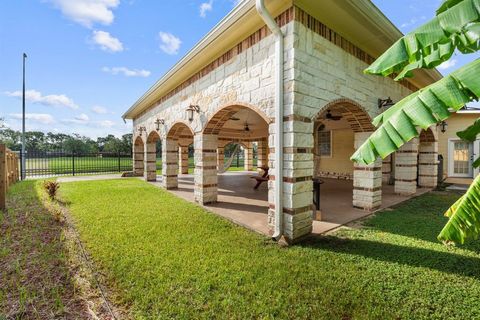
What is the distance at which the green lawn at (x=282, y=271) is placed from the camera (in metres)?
2.48

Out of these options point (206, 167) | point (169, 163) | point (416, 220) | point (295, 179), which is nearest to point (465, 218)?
point (295, 179)

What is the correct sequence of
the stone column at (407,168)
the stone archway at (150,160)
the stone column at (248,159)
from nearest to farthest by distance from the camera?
the stone column at (407,168), the stone archway at (150,160), the stone column at (248,159)

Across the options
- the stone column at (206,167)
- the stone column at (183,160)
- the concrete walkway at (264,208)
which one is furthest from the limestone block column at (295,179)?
the stone column at (183,160)

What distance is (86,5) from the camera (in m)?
4.76

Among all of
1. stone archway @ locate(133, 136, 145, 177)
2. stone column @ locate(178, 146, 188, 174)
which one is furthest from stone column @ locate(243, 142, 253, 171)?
stone archway @ locate(133, 136, 145, 177)

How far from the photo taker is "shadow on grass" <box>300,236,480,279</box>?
3316 mm

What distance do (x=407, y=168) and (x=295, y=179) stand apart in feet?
22.0

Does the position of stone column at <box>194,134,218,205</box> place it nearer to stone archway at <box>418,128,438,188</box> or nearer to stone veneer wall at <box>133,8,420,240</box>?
stone veneer wall at <box>133,8,420,240</box>

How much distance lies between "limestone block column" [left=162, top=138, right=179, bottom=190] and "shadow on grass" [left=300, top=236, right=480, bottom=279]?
7.28 meters

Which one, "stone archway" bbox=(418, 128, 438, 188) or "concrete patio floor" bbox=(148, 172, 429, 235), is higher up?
"stone archway" bbox=(418, 128, 438, 188)

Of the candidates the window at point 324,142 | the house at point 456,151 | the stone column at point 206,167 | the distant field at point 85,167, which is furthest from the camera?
the distant field at point 85,167

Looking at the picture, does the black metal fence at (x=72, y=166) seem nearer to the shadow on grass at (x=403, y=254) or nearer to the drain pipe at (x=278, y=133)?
the drain pipe at (x=278, y=133)

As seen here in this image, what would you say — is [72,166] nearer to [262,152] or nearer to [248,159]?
[248,159]

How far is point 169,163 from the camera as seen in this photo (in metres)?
10.1
